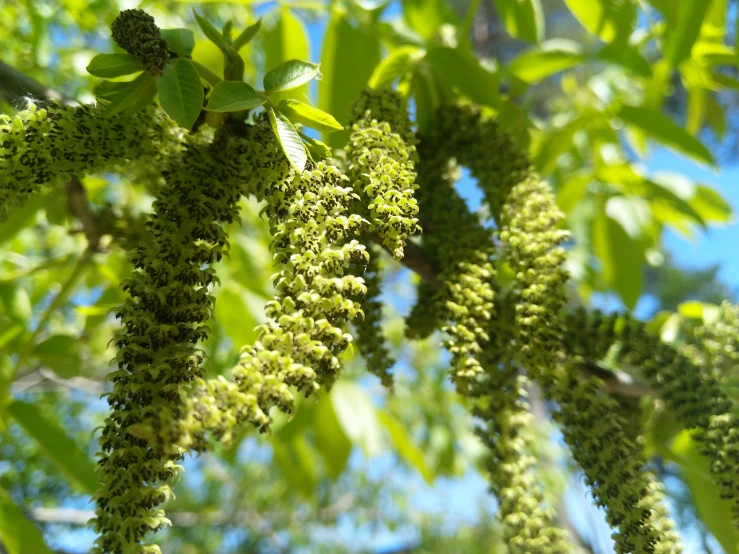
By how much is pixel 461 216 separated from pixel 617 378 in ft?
1.58

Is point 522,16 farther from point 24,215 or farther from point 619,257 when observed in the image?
point 24,215

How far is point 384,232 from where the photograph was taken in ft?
2.50

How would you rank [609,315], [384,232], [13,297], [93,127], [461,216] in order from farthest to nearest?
1. [13,297]
2. [609,315]
3. [461,216]
4. [93,127]
5. [384,232]

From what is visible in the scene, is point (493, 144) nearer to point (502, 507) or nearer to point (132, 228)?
point (502, 507)

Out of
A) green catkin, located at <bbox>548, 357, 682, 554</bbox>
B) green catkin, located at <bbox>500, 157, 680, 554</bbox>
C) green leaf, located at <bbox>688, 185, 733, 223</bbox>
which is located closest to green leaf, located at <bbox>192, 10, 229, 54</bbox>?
green catkin, located at <bbox>500, 157, 680, 554</bbox>

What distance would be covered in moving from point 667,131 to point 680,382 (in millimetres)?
729

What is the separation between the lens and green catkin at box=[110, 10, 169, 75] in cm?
78

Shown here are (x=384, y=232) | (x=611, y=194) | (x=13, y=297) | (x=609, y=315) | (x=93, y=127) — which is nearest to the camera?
Answer: (x=384, y=232)

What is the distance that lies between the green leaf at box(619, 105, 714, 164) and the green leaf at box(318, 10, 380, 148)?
697 millimetres

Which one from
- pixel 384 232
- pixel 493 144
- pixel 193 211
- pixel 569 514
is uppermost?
pixel 493 144

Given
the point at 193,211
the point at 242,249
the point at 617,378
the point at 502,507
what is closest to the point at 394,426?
the point at 242,249

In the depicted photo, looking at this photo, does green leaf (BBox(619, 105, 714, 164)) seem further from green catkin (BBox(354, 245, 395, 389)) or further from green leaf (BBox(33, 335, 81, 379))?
green leaf (BBox(33, 335, 81, 379))

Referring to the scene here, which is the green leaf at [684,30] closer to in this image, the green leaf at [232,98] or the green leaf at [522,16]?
the green leaf at [522,16]

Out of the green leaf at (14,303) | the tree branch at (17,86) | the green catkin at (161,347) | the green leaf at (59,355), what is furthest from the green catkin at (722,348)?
the green leaf at (14,303)
